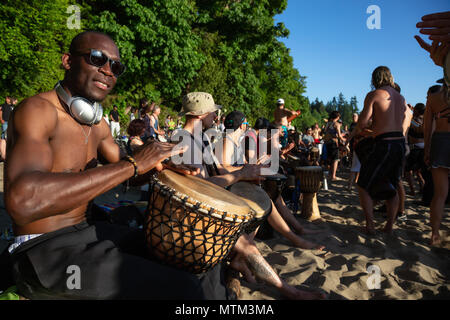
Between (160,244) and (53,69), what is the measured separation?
547 inches

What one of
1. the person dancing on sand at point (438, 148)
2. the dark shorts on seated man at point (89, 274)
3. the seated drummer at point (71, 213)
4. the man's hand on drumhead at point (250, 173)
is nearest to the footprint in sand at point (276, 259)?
the man's hand on drumhead at point (250, 173)

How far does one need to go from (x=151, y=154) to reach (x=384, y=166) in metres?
3.24

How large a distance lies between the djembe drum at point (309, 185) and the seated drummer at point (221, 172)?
5.26 ft

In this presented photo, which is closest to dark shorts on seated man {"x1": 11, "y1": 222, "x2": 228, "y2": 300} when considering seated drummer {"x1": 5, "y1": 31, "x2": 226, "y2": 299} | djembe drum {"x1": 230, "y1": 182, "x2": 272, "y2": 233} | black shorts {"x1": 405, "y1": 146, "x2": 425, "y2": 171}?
A: seated drummer {"x1": 5, "y1": 31, "x2": 226, "y2": 299}

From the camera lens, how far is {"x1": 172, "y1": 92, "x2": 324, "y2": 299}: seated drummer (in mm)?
2238

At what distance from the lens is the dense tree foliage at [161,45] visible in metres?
11.7

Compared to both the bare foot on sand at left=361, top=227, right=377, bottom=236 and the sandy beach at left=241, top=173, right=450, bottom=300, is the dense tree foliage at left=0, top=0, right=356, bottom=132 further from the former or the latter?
the bare foot on sand at left=361, top=227, right=377, bottom=236

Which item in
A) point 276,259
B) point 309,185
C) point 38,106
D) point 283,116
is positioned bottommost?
point 276,259

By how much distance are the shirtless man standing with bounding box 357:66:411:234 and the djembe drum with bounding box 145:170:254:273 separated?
2.79 metres

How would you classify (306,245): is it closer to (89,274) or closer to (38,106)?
(89,274)

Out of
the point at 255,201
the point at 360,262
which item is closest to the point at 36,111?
the point at 255,201

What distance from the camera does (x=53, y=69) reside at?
12.5 meters

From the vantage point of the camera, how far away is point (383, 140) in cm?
364

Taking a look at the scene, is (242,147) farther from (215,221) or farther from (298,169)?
(215,221)
